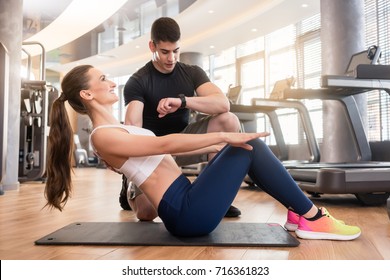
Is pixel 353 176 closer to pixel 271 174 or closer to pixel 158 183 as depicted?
pixel 271 174

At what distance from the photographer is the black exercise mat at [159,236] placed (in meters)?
1.52

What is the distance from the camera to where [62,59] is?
11172mm

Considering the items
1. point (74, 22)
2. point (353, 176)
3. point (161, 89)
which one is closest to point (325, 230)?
point (353, 176)

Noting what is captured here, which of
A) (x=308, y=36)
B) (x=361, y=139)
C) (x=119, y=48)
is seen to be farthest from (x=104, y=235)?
(x=119, y=48)

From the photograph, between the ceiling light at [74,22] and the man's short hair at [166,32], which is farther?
the ceiling light at [74,22]

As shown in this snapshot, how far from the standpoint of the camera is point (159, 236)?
1653mm

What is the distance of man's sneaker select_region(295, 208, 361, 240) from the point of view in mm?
1595

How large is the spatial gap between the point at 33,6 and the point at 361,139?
6783 mm

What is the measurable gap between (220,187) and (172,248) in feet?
0.97

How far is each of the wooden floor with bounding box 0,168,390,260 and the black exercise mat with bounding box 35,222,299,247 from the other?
40 mm

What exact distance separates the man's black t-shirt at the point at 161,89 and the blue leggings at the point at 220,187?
2.87ft

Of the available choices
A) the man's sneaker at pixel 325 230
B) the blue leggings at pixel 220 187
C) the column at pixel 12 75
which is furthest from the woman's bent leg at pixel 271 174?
the column at pixel 12 75

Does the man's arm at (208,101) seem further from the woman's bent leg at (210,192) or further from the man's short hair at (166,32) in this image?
the woman's bent leg at (210,192)
